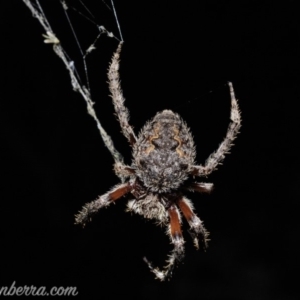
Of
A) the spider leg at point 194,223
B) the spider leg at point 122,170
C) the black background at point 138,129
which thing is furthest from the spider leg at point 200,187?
the black background at point 138,129

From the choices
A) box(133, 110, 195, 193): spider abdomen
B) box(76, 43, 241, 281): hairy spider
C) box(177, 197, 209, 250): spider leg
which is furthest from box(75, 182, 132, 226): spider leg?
box(177, 197, 209, 250): spider leg

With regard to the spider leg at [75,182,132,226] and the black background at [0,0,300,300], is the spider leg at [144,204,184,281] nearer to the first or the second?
the spider leg at [75,182,132,226]

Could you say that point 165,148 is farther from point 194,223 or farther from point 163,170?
point 194,223

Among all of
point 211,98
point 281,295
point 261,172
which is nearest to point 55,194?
point 211,98

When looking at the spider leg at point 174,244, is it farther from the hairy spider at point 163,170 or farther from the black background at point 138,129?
the black background at point 138,129

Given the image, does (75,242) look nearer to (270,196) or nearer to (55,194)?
(55,194)

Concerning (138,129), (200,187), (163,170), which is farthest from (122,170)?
(138,129)
